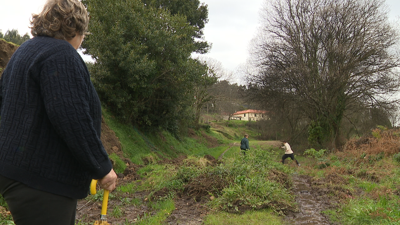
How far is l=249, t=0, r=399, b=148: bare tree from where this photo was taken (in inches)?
849

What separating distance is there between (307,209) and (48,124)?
19.8ft

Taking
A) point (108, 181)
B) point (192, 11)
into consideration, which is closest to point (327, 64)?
point (192, 11)

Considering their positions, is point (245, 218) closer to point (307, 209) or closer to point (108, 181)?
point (307, 209)

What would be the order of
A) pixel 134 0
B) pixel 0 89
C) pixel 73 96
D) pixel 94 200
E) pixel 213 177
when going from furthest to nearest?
1. pixel 134 0
2. pixel 213 177
3. pixel 94 200
4. pixel 0 89
5. pixel 73 96

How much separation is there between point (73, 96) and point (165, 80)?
15.4 m

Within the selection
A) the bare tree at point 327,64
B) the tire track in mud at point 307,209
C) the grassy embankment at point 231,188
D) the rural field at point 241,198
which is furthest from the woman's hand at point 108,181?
the bare tree at point 327,64

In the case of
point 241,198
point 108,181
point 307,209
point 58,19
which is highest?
point 58,19

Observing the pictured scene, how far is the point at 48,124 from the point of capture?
187 centimetres

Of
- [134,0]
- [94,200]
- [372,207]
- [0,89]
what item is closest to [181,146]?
[134,0]

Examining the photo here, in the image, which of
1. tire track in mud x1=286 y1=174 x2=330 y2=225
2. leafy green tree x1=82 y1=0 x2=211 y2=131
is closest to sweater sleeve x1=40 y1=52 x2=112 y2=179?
tire track in mud x1=286 y1=174 x2=330 y2=225

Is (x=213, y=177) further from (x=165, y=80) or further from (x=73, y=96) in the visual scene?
(x=165, y=80)

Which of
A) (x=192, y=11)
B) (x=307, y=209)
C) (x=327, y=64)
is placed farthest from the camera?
(x=192, y=11)

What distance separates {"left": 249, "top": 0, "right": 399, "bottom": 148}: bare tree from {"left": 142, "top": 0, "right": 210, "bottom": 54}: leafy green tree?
7585 mm

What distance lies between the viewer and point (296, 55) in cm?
2420
